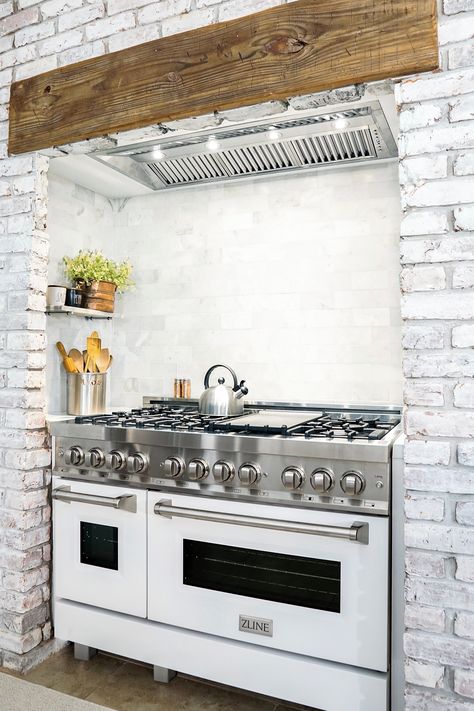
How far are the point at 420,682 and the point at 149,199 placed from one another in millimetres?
2628

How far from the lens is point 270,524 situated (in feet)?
5.97

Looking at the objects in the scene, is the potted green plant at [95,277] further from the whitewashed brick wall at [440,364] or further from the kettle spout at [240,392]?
the whitewashed brick wall at [440,364]

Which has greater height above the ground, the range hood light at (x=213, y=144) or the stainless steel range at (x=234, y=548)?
the range hood light at (x=213, y=144)

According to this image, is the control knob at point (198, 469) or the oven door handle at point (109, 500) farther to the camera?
the oven door handle at point (109, 500)

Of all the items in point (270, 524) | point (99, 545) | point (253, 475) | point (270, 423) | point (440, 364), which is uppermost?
point (440, 364)

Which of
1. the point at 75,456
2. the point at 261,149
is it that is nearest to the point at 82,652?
the point at 75,456

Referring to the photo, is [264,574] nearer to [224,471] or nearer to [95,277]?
[224,471]

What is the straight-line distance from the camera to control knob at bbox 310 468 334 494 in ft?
5.74

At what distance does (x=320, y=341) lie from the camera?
267 centimetres

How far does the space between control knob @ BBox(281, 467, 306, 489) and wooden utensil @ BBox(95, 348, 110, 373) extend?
4.57 feet

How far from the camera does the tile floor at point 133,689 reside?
1962 millimetres

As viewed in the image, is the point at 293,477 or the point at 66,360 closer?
the point at 293,477

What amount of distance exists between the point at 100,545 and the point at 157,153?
1.82m

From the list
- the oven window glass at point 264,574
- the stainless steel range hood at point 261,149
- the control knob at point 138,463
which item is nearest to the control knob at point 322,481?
the oven window glass at point 264,574
